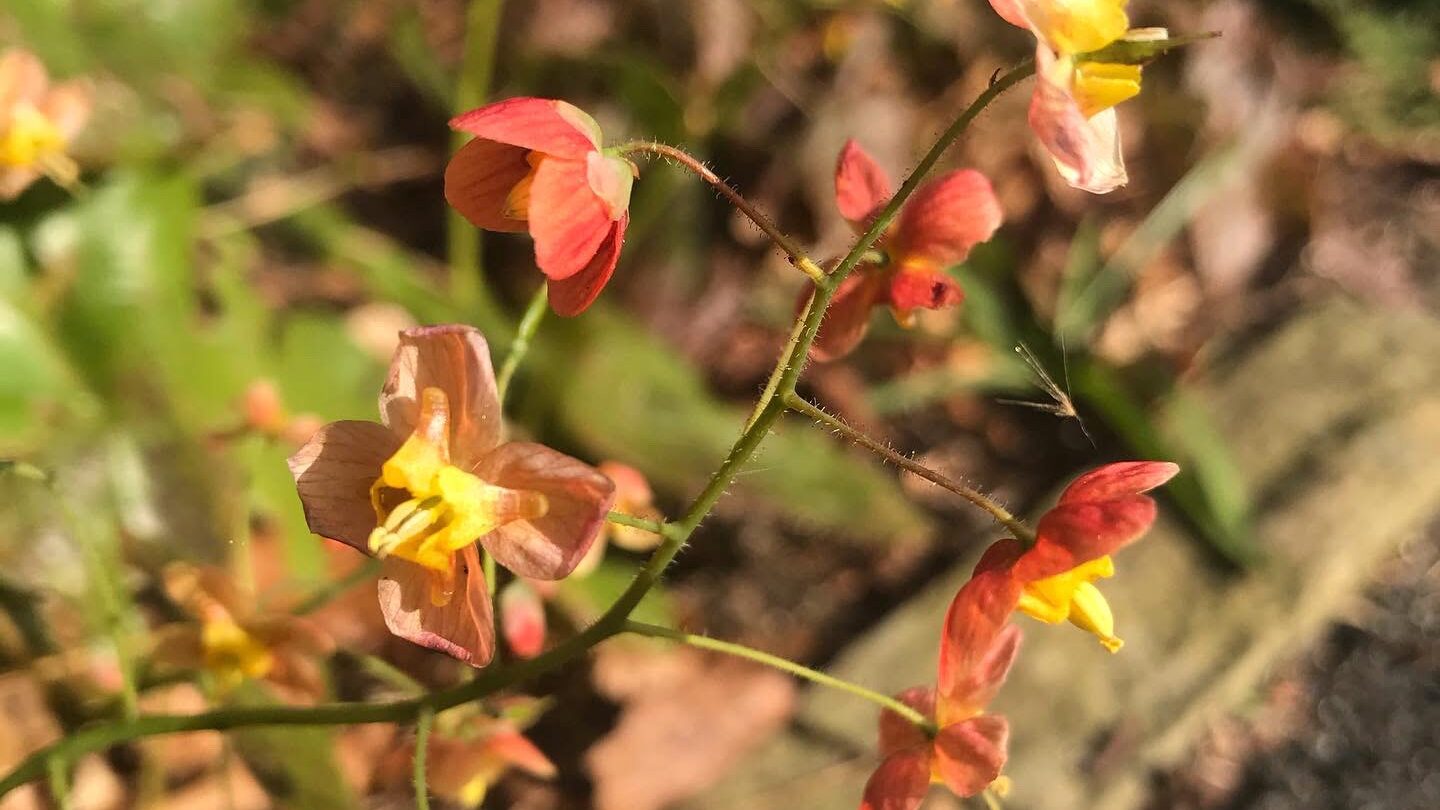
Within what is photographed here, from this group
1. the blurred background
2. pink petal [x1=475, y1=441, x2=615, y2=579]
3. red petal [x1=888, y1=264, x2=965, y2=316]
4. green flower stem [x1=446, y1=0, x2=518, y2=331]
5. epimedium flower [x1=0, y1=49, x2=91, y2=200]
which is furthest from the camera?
green flower stem [x1=446, y1=0, x2=518, y2=331]

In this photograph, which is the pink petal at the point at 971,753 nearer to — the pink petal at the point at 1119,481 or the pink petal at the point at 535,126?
the pink petal at the point at 1119,481

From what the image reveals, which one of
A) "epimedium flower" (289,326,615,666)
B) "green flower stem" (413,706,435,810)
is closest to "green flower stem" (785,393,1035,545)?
"epimedium flower" (289,326,615,666)

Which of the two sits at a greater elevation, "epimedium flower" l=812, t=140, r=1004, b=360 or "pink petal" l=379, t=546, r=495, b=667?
"epimedium flower" l=812, t=140, r=1004, b=360

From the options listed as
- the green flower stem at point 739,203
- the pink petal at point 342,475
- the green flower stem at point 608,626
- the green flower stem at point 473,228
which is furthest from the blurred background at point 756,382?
the green flower stem at point 739,203

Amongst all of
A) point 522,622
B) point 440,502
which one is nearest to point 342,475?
point 440,502

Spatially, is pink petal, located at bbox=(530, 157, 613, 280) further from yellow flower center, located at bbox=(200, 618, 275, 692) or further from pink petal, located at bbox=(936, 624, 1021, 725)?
yellow flower center, located at bbox=(200, 618, 275, 692)

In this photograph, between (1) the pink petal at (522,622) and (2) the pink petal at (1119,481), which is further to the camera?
(1) the pink petal at (522,622)

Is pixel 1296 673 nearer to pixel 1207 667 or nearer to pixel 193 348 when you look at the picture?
pixel 1207 667
